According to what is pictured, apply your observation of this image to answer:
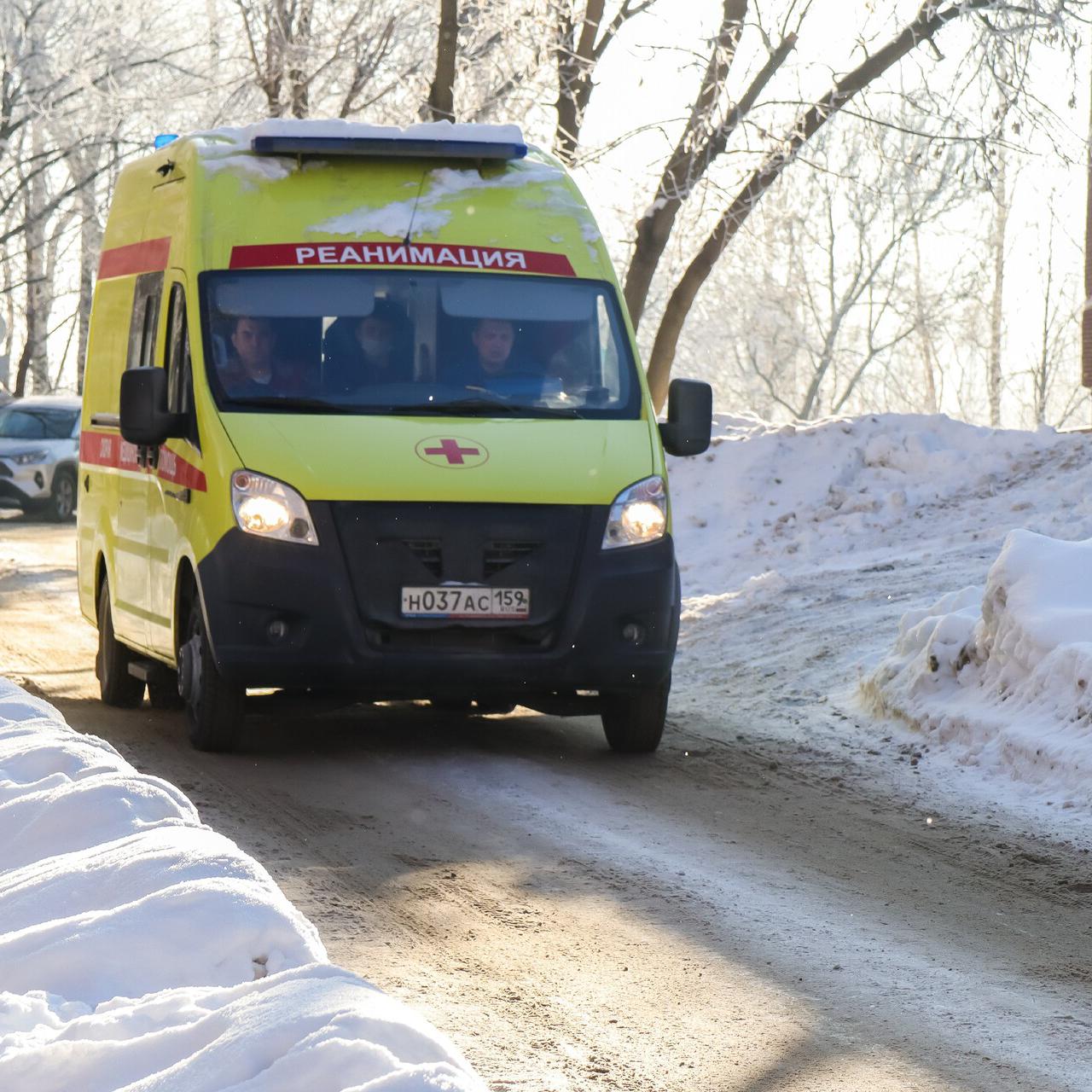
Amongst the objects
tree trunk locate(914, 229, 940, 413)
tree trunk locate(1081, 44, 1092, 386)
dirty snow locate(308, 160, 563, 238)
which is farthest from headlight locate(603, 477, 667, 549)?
tree trunk locate(914, 229, 940, 413)

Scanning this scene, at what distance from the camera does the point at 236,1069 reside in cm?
324

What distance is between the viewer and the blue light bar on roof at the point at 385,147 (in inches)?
359

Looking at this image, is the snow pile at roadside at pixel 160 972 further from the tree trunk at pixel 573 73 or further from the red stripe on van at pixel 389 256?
the tree trunk at pixel 573 73

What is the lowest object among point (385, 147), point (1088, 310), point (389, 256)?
point (389, 256)

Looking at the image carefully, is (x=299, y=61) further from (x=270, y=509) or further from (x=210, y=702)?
(x=270, y=509)

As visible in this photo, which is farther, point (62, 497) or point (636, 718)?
point (62, 497)

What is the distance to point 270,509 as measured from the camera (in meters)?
8.16

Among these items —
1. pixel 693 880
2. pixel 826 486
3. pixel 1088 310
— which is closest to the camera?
pixel 693 880

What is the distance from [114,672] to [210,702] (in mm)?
2067

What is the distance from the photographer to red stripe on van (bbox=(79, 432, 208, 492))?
337 inches

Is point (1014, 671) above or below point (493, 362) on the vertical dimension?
below

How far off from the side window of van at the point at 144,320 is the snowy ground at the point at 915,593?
3589 millimetres

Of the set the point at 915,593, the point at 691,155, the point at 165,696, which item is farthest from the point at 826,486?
the point at 165,696

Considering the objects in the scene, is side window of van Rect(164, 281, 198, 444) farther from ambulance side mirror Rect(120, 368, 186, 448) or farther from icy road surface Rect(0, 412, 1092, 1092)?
icy road surface Rect(0, 412, 1092, 1092)
